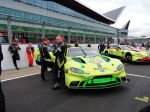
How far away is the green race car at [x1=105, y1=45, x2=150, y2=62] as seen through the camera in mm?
7563

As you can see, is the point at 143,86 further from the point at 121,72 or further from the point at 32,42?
the point at 32,42

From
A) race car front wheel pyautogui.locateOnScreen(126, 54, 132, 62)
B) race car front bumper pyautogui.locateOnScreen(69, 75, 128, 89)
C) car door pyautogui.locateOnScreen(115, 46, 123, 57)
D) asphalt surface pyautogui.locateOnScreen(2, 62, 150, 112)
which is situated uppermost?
car door pyautogui.locateOnScreen(115, 46, 123, 57)

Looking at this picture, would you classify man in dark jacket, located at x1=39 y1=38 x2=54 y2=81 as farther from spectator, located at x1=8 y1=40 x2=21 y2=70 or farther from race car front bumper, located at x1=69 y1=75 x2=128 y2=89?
spectator, located at x1=8 y1=40 x2=21 y2=70

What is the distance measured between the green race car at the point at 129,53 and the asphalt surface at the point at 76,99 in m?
4.31

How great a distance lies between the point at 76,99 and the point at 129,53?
21.5 ft

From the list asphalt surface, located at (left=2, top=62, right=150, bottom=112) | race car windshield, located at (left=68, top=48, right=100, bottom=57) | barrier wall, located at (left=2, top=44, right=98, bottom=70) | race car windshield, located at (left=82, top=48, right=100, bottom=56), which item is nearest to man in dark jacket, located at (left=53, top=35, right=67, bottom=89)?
asphalt surface, located at (left=2, top=62, right=150, bottom=112)

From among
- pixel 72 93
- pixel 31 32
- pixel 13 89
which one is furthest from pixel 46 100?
pixel 31 32

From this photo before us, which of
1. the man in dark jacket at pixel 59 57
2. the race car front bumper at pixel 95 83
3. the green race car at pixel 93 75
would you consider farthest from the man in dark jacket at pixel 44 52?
the race car front bumper at pixel 95 83

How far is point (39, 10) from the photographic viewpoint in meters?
29.3

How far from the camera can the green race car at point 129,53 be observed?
24.8 ft

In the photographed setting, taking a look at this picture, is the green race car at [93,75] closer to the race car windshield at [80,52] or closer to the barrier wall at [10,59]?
the race car windshield at [80,52]

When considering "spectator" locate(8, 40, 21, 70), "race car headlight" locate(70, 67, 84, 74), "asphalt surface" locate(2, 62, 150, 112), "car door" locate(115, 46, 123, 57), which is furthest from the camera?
"car door" locate(115, 46, 123, 57)

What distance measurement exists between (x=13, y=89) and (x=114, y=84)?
2987 millimetres

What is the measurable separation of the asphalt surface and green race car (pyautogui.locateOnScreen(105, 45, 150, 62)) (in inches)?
170
